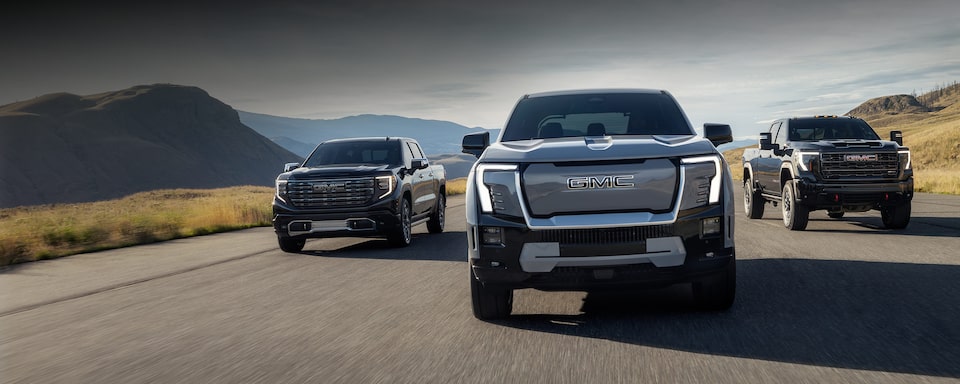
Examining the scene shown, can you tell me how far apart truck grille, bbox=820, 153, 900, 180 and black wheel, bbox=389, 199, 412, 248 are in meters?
6.94

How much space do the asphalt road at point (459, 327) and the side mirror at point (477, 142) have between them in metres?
1.39

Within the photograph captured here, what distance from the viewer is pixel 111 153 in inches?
6280

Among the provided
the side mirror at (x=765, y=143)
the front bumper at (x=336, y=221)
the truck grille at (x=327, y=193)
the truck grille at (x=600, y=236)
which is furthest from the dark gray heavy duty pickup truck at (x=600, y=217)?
the side mirror at (x=765, y=143)

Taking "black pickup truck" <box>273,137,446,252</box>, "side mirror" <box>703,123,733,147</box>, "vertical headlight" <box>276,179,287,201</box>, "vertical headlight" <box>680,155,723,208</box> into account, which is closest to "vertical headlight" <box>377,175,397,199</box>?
"black pickup truck" <box>273,137,446,252</box>

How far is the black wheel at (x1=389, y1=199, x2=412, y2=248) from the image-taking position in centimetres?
1323

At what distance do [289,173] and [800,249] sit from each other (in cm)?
762

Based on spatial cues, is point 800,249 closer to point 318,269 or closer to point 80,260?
A: point 318,269

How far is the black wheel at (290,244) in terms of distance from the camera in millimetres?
13219

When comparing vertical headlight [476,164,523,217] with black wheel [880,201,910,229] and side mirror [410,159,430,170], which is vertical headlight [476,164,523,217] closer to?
side mirror [410,159,430,170]

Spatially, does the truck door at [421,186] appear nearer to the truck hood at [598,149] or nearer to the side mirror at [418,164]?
the side mirror at [418,164]

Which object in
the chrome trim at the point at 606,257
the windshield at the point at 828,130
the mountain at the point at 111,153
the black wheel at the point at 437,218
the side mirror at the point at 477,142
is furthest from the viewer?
the mountain at the point at 111,153

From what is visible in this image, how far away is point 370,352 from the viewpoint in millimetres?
5629

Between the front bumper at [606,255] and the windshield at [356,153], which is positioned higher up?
the windshield at [356,153]

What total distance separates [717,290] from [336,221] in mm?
7488
